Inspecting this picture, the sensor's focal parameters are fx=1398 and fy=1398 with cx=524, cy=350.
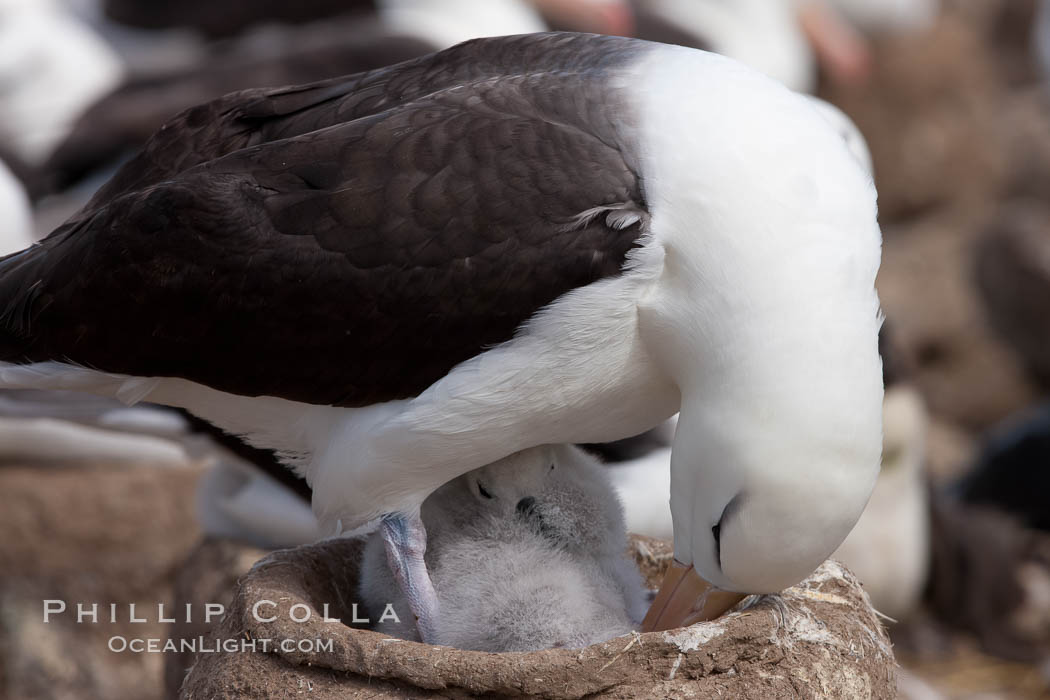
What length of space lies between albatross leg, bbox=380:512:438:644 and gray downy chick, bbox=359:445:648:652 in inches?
1.4

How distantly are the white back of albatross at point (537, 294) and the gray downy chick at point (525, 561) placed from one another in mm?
108

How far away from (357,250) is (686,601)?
83 cm

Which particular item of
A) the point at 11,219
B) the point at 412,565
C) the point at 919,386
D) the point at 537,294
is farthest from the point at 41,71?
the point at 919,386

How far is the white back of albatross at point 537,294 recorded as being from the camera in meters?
2.18

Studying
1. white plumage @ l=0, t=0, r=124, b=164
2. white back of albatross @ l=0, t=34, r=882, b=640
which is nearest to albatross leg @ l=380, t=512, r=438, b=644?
white back of albatross @ l=0, t=34, r=882, b=640

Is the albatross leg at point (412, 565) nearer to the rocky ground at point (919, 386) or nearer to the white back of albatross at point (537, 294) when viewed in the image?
the white back of albatross at point (537, 294)

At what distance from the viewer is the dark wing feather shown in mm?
2219

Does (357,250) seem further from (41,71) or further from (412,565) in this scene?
(41,71)

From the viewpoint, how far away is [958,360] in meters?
8.35

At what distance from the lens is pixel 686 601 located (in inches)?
95.7

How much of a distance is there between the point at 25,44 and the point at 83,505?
2668 millimetres

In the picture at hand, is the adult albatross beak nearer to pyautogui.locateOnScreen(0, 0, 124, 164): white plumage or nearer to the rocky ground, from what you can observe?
the rocky ground

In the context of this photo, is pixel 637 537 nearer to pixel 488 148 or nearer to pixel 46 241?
pixel 488 148

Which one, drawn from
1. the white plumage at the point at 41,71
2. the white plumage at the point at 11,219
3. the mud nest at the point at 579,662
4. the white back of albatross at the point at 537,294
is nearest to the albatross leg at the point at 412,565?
the white back of albatross at the point at 537,294
